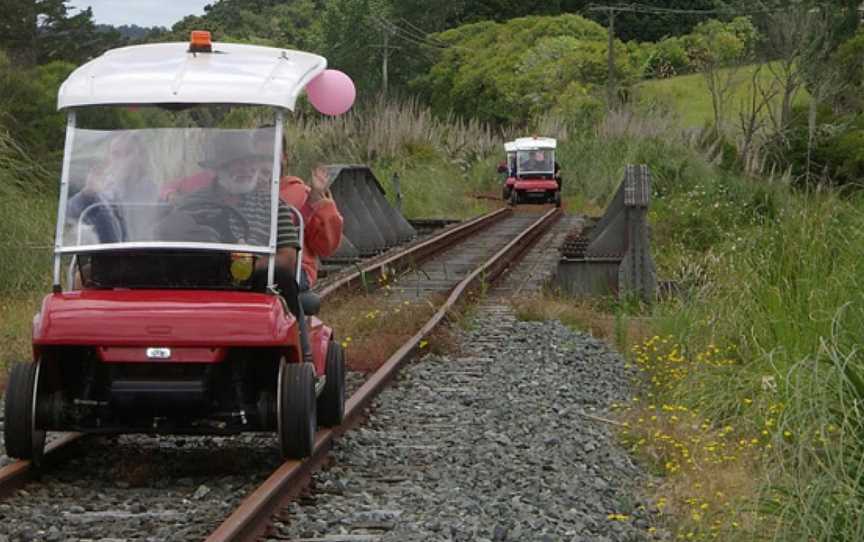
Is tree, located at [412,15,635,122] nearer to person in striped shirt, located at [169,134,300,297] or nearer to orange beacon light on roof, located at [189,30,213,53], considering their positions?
orange beacon light on roof, located at [189,30,213,53]

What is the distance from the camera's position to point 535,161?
42906mm

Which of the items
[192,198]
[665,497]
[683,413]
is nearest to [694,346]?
[683,413]

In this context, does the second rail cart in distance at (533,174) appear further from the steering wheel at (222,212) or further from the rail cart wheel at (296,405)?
the rail cart wheel at (296,405)

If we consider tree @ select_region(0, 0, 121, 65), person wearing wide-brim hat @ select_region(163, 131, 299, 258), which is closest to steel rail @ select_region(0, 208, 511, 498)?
person wearing wide-brim hat @ select_region(163, 131, 299, 258)

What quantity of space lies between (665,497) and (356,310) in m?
7.38

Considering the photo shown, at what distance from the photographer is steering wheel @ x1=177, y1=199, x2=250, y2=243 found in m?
7.56

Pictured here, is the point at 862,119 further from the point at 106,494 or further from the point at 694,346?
the point at 106,494

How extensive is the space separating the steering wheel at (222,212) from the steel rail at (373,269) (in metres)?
1.51

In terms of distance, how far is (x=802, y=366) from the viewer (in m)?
6.89

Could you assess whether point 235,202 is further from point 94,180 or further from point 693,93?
point 693,93

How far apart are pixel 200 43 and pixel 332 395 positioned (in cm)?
220

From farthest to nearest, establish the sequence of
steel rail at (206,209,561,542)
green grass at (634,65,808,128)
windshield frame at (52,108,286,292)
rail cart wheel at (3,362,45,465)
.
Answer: green grass at (634,65,808,128)
windshield frame at (52,108,286,292)
rail cart wheel at (3,362,45,465)
steel rail at (206,209,561,542)

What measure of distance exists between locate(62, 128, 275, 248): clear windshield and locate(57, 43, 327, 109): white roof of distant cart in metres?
0.27

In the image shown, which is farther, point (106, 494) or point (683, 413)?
point (683, 413)
